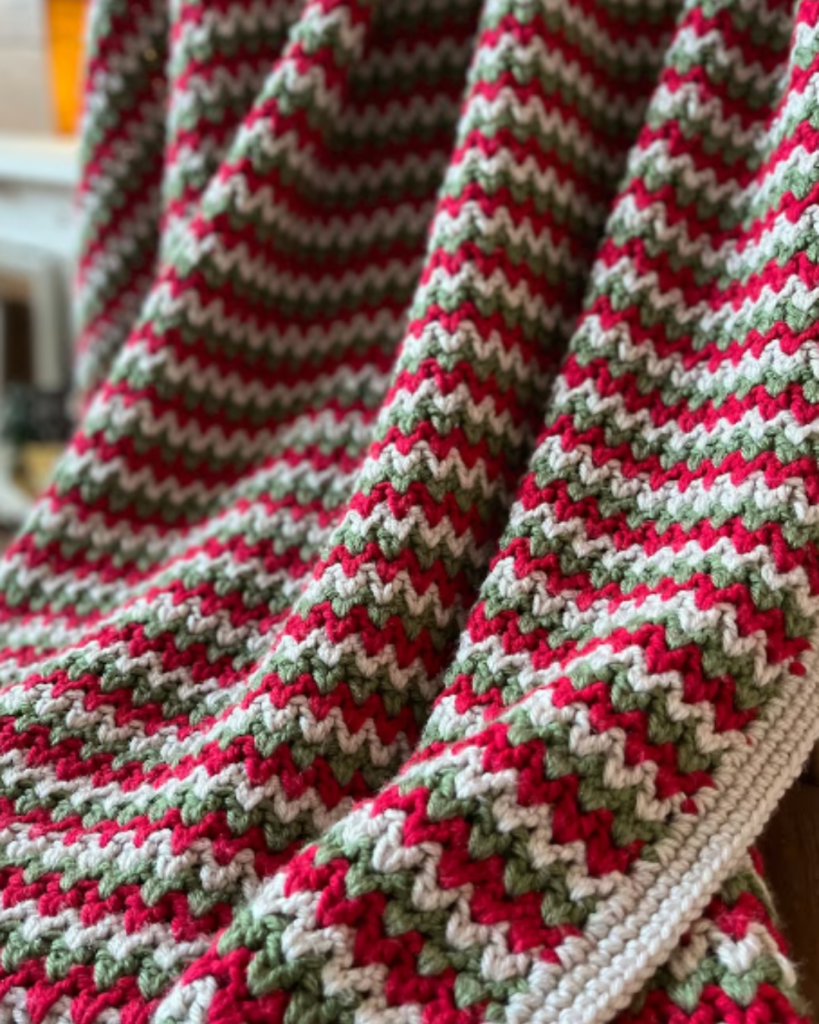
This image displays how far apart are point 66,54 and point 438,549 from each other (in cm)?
119

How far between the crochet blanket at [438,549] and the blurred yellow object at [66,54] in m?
0.80

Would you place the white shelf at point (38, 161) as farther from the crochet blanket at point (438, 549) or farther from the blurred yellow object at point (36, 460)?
the crochet blanket at point (438, 549)

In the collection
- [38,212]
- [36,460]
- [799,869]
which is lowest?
[36,460]

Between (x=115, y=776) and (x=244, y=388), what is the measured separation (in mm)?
260

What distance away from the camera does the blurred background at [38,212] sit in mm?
1309

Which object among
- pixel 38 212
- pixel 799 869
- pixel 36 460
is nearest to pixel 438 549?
pixel 799 869

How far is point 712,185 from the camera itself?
0.57 m

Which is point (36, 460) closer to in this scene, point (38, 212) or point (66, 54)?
point (38, 212)

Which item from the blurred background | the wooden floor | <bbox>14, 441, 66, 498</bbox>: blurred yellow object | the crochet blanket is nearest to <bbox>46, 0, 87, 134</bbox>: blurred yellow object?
the blurred background

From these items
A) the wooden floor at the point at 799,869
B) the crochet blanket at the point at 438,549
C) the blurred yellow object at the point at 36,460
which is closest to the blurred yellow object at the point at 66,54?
the blurred yellow object at the point at 36,460

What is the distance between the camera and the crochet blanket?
0.43 meters

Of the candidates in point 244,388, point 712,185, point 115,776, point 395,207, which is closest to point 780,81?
point 712,185

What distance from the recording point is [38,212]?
1.42 meters

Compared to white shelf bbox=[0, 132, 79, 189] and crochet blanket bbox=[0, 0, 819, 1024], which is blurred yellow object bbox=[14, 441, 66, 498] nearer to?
white shelf bbox=[0, 132, 79, 189]
